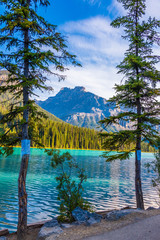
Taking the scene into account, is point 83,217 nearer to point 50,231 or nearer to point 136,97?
point 50,231

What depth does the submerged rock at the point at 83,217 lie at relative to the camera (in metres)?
8.52

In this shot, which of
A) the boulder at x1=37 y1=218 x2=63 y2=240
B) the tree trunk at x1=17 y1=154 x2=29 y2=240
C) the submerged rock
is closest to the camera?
the boulder at x1=37 y1=218 x2=63 y2=240

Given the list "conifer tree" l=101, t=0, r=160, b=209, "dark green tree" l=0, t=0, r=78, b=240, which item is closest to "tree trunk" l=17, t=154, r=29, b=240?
"dark green tree" l=0, t=0, r=78, b=240

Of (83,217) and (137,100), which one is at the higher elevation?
(137,100)

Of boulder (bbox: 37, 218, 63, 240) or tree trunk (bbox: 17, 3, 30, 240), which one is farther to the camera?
tree trunk (bbox: 17, 3, 30, 240)

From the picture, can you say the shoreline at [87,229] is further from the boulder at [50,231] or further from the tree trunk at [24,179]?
the tree trunk at [24,179]

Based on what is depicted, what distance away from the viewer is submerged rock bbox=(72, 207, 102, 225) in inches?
335

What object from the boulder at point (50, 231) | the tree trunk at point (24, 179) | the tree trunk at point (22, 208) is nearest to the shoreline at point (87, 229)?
the boulder at point (50, 231)

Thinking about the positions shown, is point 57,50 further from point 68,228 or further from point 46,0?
point 68,228

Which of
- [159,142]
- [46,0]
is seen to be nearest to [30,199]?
[159,142]

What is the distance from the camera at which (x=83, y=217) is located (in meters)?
8.67

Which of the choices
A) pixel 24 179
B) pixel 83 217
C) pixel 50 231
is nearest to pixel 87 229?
pixel 83 217

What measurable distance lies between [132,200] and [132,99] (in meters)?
12.1

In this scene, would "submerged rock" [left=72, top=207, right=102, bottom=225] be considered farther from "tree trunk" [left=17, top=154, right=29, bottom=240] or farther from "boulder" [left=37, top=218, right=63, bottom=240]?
"tree trunk" [left=17, top=154, right=29, bottom=240]
